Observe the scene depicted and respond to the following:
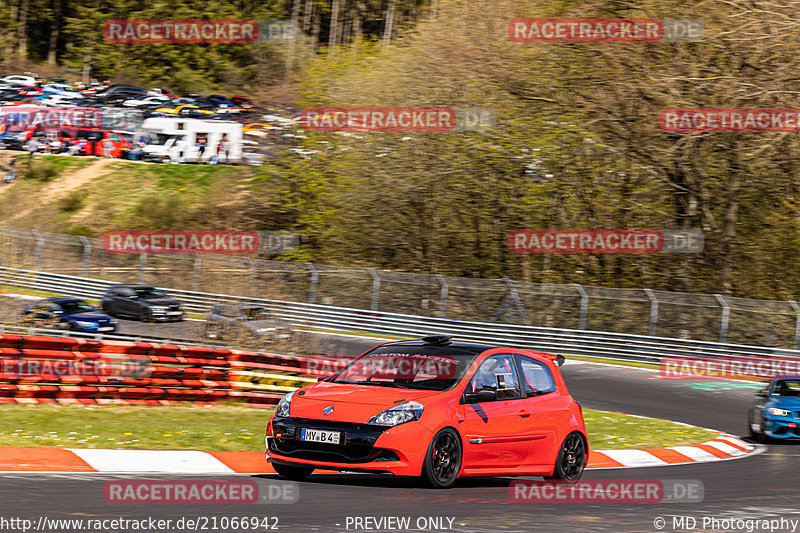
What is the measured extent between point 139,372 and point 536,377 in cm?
627

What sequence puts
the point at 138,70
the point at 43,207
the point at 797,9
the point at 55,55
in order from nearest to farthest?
the point at 797,9, the point at 43,207, the point at 138,70, the point at 55,55

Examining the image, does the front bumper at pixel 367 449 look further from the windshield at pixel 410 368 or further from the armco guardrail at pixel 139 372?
the armco guardrail at pixel 139 372

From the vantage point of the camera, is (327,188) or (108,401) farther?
(327,188)

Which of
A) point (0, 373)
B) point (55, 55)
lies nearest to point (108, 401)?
point (0, 373)

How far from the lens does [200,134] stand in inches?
2221

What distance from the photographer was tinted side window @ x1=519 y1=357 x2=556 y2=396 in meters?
9.70

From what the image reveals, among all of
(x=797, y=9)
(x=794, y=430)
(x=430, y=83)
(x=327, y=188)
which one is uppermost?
(x=797, y=9)

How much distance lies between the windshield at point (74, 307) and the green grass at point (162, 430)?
15.5m

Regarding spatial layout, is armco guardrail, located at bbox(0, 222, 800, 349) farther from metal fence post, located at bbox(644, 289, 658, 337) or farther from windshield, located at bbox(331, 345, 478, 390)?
windshield, located at bbox(331, 345, 478, 390)

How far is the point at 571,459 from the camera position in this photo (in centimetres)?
987

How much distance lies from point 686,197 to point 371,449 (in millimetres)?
28773

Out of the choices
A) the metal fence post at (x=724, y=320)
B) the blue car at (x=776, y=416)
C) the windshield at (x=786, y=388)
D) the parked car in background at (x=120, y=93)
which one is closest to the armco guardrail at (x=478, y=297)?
the metal fence post at (x=724, y=320)

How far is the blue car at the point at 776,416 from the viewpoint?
15484 mm

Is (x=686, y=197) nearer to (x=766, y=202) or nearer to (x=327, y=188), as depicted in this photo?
(x=766, y=202)
